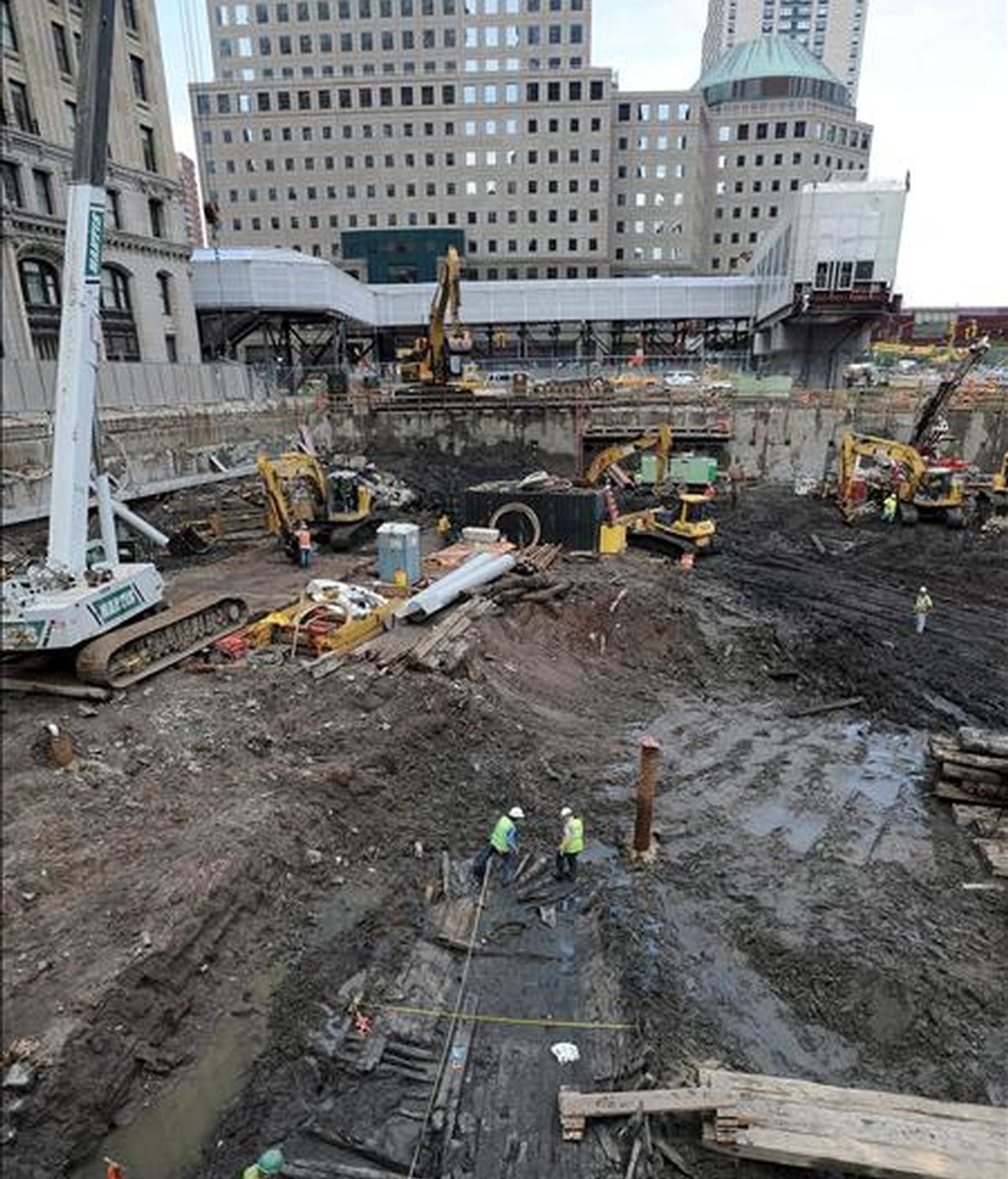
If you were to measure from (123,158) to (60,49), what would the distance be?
873cm

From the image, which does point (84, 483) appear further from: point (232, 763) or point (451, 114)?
point (451, 114)

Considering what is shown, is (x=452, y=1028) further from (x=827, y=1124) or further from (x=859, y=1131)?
(x=859, y=1131)

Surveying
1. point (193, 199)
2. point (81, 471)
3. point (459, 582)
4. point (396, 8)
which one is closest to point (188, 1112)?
point (81, 471)

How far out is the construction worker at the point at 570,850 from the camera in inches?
415

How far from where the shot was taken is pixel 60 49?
26797 millimetres

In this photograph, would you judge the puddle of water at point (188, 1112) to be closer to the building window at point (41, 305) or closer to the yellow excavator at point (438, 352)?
the building window at point (41, 305)

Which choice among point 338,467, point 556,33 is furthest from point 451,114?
point 338,467

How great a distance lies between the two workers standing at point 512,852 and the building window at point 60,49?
101 ft

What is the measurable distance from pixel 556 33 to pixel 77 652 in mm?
105098

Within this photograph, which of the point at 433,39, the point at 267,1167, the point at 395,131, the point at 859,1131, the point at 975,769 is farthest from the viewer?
the point at 395,131

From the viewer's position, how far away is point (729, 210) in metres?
105

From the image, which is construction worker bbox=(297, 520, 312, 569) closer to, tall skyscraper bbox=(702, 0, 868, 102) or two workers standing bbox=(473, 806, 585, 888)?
two workers standing bbox=(473, 806, 585, 888)

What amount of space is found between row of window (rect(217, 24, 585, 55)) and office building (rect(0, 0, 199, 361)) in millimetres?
63645

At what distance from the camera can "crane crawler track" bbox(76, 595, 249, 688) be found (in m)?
10.8
